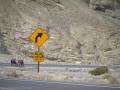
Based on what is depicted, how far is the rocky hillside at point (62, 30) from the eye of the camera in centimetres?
5203

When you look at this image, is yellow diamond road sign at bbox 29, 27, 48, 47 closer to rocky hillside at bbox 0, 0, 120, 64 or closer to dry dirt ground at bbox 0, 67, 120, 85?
dry dirt ground at bbox 0, 67, 120, 85

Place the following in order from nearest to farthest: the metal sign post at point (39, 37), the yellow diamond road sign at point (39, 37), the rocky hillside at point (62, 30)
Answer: the metal sign post at point (39, 37), the yellow diamond road sign at point (39, 37), the rocky hillside at point (62, 30)

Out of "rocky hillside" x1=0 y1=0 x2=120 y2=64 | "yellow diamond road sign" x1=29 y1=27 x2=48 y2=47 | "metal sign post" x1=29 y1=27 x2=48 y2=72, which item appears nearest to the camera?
"metal sign post" x1=29 y1=27 x2=48 y2=72

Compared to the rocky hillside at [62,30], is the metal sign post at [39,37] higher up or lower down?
lower down

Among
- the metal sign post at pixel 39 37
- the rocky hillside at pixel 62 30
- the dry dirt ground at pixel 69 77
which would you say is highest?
the rocky hillside at pixel 62 30

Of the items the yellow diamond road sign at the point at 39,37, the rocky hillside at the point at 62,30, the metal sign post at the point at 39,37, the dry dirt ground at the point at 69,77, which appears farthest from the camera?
the rocky hillside at the point at 62,30

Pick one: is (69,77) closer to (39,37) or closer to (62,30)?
(39,37)

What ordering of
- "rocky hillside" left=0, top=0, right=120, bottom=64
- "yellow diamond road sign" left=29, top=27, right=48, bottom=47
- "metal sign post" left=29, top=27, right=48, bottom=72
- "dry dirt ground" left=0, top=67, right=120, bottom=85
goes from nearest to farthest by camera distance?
"dry dirt ground" left=0, top=67, right=120, bottom=85
"metal sign post" left=29, top=27, right=48, bottom=72
"yellow diamond road sign" left=29, top=27, right=48, bottom=47
"rocky hillside" left=0, top=0, right=120, bottom=64

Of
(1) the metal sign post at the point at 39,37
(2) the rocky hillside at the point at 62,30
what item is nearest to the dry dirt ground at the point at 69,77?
(1) the metal sign post at the point at 39,37

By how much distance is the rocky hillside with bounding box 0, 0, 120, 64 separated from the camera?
52031 mm

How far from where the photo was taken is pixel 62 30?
55844 millimetres

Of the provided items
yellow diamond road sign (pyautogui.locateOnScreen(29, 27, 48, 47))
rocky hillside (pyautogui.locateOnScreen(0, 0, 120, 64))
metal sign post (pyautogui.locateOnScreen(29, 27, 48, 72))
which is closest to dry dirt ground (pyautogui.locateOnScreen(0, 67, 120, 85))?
metal sign post (pyautogui.locateOnScreen(29, 27, 48, 72))

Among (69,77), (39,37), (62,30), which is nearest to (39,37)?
(39,37)

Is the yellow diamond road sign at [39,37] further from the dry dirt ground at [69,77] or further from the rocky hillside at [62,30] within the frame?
the rocky hillside at [62,30]
